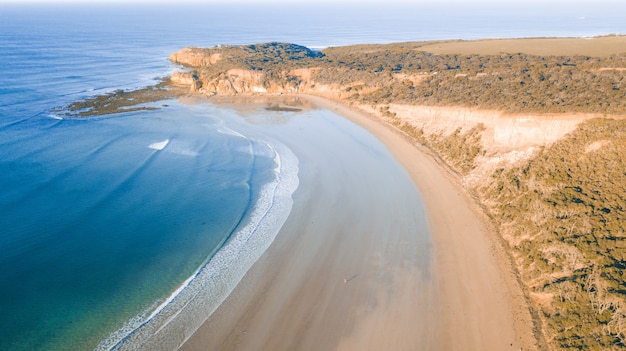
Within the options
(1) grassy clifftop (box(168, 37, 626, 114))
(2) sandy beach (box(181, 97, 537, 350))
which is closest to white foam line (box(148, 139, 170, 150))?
(2) sandy beach (box(181, 97, 537, 350))

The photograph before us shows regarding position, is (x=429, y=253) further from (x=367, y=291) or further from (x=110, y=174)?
(x=110, y=174)

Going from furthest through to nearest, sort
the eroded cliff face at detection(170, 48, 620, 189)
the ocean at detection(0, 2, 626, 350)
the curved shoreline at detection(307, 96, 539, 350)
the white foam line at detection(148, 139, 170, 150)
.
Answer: the white foam line at detection(148, 139, 170, 150)
the eroded cliff face at detection(170, 48, 620, 189)
the ocean at detection(0, 2, 626, 350)
the curved shoreline at detection(307, 96, 539, 350)

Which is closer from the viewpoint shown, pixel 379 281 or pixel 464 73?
pixel 379 281

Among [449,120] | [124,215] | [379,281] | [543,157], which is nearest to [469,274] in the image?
[379,281]

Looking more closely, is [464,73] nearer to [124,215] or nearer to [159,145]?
[159,145]

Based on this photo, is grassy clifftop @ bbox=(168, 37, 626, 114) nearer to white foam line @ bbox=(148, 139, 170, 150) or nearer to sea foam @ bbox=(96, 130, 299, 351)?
sea foam @ bbox=(96, 130, 299, 351)
